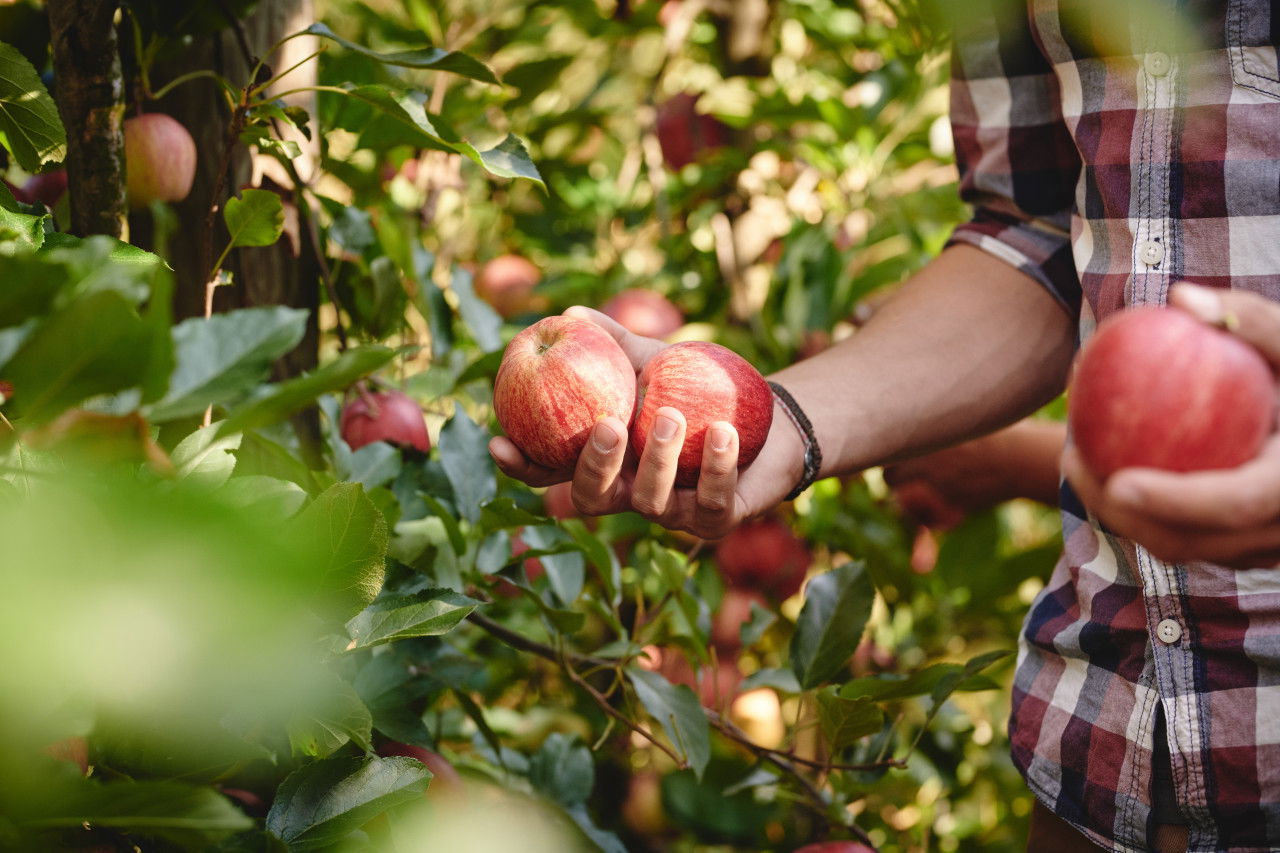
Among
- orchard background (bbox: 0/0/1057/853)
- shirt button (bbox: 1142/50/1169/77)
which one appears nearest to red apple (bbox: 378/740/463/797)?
orchard background (bbox: 0/0/1057/853)

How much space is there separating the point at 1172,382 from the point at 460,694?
62 centimetres

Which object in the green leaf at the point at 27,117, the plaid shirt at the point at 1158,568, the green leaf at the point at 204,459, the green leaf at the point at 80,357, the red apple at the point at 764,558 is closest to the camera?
the green leaf at the point at 80,357

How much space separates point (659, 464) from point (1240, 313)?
0.39 meters

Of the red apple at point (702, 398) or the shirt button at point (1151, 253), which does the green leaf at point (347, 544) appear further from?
the shirt button at point (1151, 253)

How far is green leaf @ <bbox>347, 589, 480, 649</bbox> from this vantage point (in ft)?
1.88

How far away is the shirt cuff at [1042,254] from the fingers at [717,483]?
0.39 m

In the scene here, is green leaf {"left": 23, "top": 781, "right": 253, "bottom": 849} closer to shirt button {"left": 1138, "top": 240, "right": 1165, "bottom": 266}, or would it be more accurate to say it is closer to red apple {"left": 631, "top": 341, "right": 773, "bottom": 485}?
red apple {"left": 631, "top": 341, "right": 773, "bottom": 485}

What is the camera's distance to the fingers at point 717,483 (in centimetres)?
76

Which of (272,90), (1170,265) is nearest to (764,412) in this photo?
(1170,265)

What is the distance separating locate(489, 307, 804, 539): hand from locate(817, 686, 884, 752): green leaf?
170 millimetres

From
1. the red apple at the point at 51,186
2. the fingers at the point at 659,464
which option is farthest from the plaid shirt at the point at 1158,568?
the red apple at the point at 51,186

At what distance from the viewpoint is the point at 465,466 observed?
0.90 meters

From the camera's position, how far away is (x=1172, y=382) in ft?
1.80

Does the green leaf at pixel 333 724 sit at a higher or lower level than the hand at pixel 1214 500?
lower
